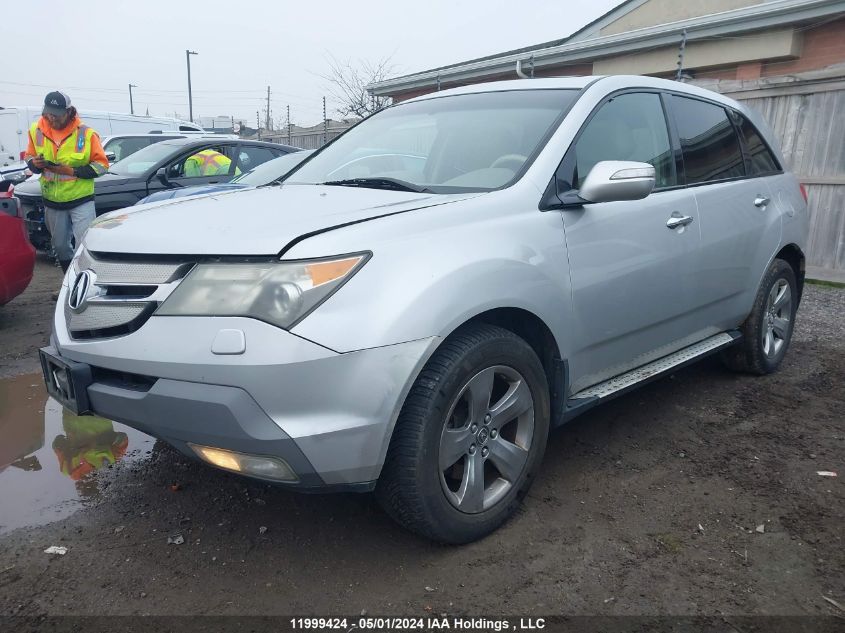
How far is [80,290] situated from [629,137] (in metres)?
2.57

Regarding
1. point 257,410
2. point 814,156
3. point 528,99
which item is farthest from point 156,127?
point 257,410

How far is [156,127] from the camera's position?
1627 cm

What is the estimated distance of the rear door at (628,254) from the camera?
293 cm

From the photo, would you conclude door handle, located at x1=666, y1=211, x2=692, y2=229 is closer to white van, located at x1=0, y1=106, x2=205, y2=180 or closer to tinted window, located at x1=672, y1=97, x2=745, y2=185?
tinted window, located at x1=672, y1=97, x2=745, y2=185

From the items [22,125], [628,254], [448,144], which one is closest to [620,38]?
[448,144]

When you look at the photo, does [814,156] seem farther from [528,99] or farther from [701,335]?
[528,99]

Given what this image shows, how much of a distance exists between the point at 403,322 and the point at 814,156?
24.7ft

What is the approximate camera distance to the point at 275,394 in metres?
2.07

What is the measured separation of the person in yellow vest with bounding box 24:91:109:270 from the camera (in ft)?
20.6

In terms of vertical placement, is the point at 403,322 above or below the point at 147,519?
above

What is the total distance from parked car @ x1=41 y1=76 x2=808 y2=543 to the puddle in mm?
680

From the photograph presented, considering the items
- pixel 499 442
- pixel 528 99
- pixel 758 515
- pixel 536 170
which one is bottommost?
pixel 758 515

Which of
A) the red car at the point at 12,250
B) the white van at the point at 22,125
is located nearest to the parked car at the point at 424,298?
the red car at the point at 12,250

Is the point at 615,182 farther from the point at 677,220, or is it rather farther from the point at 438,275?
the point at 438,275
